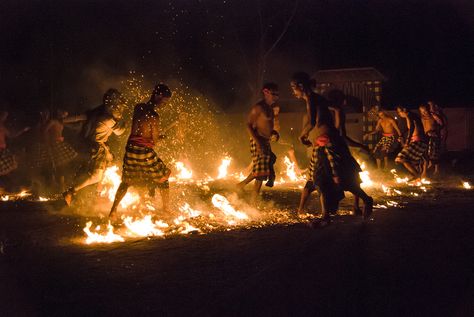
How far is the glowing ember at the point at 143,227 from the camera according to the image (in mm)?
5906

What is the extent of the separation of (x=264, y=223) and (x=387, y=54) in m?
22.8

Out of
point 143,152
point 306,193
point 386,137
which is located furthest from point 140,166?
point 386,137

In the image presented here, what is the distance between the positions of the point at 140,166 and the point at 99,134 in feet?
3.71

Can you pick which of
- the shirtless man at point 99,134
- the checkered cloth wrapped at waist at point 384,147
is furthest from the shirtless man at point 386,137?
the shirtless man at point 99,134

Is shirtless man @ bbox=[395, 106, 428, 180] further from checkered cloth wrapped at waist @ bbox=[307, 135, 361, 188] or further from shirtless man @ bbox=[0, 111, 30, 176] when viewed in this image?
shirtless man @ bbox=[0, 111, 30, 176]

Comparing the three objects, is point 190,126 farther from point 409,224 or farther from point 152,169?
point 409,224

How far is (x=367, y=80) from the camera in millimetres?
21500

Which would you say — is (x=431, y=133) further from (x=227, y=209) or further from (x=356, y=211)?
(x=227, y=209)

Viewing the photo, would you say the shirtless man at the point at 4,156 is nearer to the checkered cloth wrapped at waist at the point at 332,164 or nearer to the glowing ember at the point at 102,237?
the glowing ember at the point at 102,237

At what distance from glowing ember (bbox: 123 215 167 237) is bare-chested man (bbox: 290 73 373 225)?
2123 mm

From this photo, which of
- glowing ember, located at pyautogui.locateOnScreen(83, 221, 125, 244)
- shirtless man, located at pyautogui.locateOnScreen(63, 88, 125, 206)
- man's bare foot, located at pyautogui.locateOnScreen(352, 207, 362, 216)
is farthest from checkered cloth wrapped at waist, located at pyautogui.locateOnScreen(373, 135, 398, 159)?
glowing ember, located at pyautogui.locateOnScreen(83, 221, 125, 244)

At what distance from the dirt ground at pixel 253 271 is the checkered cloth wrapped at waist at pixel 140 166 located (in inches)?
36.2

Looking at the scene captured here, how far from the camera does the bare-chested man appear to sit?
21.0ft

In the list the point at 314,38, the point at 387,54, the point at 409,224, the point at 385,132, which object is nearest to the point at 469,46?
the point at 387,54
